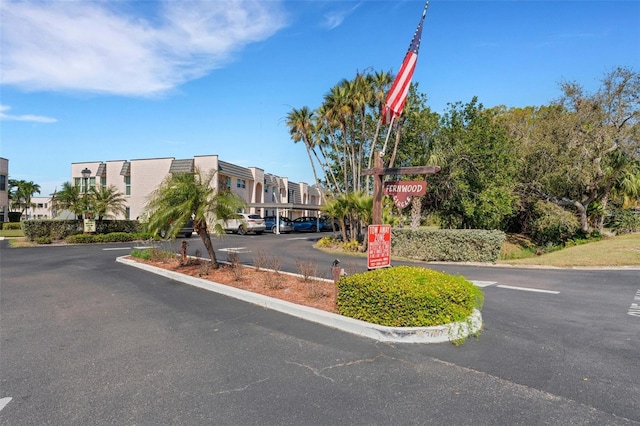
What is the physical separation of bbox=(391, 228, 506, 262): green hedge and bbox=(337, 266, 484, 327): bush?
8.82 m

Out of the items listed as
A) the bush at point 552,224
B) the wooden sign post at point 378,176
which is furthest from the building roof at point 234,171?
the wooden sign post at point 378,176

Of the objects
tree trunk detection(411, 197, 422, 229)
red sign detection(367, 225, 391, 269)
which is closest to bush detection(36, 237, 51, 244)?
tree trunk detection(411, 197, 422, 229)

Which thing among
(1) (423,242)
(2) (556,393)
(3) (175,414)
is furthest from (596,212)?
(3) (175,414)

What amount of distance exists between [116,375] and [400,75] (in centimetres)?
622

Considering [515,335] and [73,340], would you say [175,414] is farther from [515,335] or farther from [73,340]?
A: [515,335]

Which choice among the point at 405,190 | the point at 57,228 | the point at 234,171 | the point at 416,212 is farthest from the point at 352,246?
the point at 234,171

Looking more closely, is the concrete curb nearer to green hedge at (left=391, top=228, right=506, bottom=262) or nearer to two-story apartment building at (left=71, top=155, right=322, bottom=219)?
green hedge at (left=391, top=228, right=506, bottom=262)

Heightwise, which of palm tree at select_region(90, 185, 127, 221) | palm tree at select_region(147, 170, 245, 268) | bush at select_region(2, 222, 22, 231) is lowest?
bush at select_region(2, 222, 22, 231)

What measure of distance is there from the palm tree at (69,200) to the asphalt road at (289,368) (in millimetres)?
17217

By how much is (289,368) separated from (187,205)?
629cm

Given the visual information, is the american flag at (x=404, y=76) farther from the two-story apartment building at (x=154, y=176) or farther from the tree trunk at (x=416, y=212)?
the two-story apartment building at (x=154, y=176)

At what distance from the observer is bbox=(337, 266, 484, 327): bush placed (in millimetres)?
5441

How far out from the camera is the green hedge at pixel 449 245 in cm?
1437

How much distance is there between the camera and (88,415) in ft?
11.0
